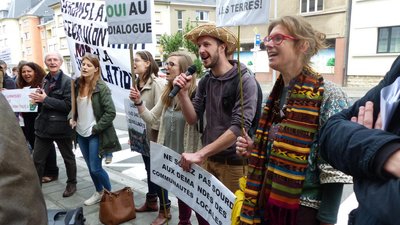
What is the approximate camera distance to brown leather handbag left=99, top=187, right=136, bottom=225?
3443 millimetres

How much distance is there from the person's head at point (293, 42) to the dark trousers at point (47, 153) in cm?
338

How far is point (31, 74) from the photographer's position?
4.72m

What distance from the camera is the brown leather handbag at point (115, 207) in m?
3.44

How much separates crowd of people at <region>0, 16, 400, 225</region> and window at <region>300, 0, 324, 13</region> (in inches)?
936

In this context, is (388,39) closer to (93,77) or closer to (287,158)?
(93,77)

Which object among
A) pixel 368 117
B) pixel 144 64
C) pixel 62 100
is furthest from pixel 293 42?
pixel 62 100

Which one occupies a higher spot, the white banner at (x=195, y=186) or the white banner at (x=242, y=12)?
the white banner at (x=242, y=12)

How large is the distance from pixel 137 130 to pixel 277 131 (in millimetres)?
2225

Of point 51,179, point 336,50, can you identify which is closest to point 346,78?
point 336,50

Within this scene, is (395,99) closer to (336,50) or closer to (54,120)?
(54,120)

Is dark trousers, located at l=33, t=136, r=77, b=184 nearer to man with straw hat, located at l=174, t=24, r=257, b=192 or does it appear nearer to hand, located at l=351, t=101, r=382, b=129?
man with straw hat, located at l=174, t=24, r=257, b=192

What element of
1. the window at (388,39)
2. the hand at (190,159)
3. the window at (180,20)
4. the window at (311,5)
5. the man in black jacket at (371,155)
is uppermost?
the window at (180,20)

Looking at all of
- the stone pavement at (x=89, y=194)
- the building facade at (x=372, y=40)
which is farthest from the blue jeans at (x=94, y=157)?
the building facade at (x=372, y=40)

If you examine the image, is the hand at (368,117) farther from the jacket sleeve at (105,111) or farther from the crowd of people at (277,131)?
the jacket sleeve at (105,111)
